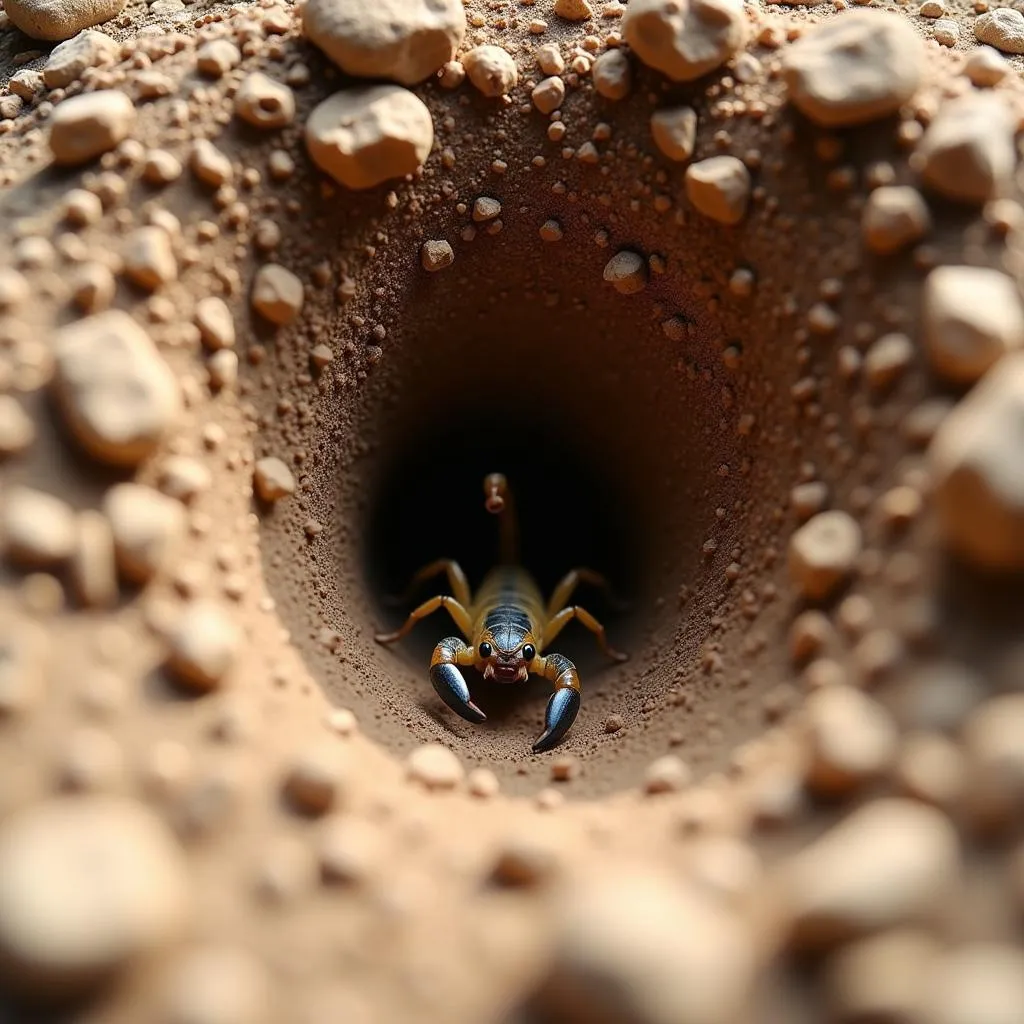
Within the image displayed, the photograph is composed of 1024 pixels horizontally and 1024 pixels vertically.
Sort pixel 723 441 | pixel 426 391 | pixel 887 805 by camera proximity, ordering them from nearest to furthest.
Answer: pixel 887 805 → pixel 723 441 → pixel 426 391

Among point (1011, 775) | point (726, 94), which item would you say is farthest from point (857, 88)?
point (1011, 775)

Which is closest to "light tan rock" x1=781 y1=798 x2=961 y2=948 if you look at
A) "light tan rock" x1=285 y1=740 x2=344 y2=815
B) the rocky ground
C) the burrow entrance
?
the rocky ground

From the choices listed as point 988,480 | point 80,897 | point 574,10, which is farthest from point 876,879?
point 574,10

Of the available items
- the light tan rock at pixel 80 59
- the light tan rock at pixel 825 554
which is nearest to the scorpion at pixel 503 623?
the light tan rock at pixel 825 554

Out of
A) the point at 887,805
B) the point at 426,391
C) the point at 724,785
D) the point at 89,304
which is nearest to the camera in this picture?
the point at 887,805

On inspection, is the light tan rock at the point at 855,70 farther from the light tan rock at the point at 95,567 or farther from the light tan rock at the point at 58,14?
the light tan rock at the point at 58,14

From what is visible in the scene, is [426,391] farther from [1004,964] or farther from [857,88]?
[1004,964]

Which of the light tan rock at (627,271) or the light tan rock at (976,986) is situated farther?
the light tan rock at (627,271)
